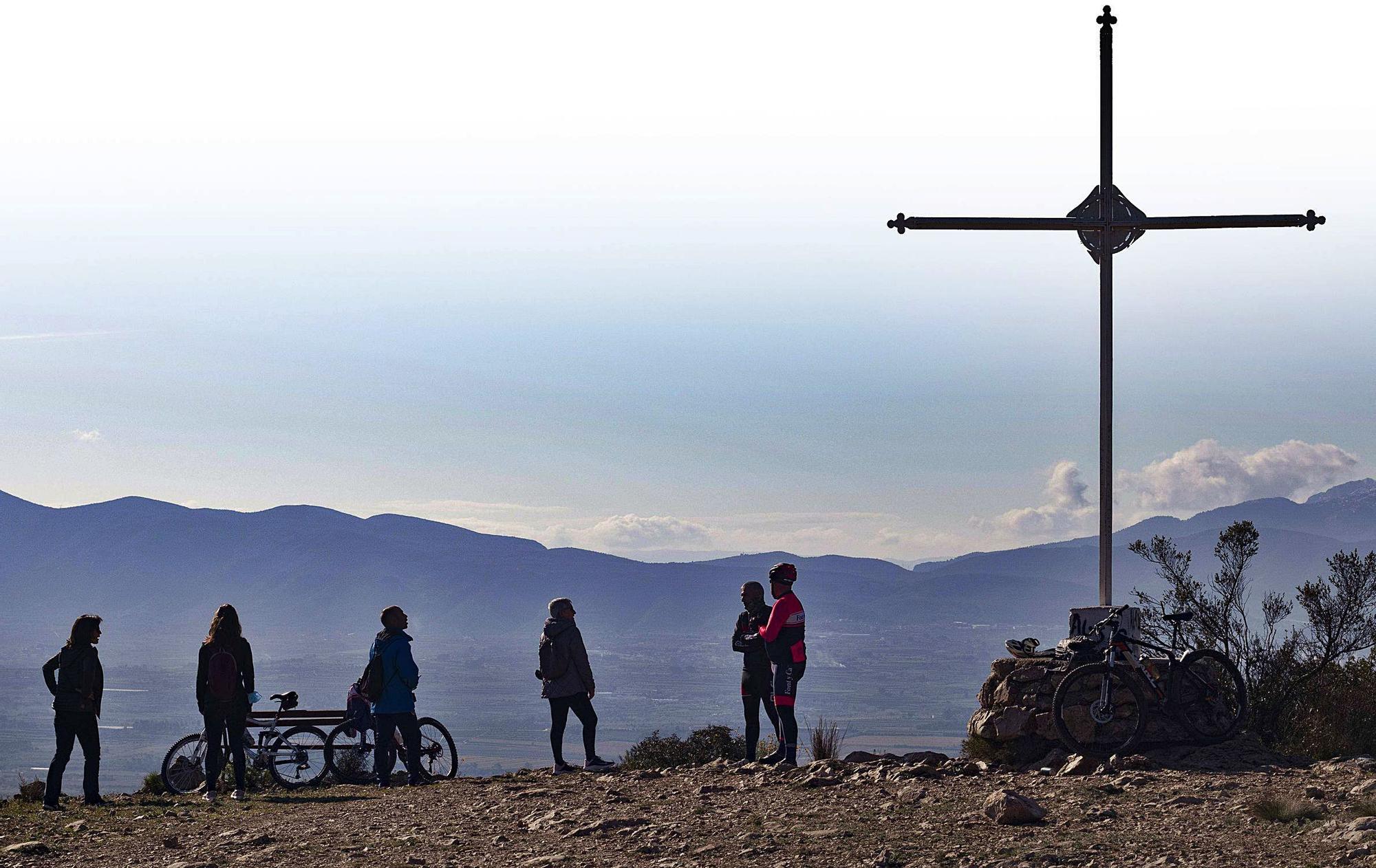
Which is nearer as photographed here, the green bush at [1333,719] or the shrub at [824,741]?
the green bush at [1333,719]

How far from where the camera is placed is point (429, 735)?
18422 millimetres

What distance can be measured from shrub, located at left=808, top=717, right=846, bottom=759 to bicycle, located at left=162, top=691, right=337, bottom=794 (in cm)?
598

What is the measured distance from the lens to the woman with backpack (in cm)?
1625

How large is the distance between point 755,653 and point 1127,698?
12.9 ft

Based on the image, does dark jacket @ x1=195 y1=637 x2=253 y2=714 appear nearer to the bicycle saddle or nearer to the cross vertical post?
the bicycle saddle

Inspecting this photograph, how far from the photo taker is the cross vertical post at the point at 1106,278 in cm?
1720

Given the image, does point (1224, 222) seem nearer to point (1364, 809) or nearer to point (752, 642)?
point (752, 642)

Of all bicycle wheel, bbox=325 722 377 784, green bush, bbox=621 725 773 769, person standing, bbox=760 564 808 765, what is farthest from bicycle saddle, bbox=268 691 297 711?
person standing, bbox=760 564 808 765

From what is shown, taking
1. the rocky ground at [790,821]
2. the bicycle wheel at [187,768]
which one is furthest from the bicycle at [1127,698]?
the bicycle wheel at [187,768]

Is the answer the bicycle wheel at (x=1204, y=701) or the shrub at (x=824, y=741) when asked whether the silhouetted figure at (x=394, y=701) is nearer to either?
the shrub at (x=824, y=741)

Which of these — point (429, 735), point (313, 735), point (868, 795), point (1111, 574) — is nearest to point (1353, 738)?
point (1111, 574)

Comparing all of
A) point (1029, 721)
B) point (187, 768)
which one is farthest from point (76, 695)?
point (1029, 721)

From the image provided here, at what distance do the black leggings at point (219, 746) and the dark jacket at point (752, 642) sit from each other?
18.7 ft

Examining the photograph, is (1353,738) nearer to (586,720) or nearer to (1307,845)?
(1307,845)
